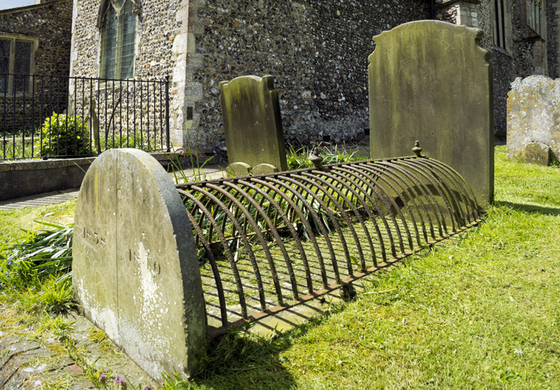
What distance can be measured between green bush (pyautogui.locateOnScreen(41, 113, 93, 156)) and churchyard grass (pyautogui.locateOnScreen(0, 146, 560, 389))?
4.61m

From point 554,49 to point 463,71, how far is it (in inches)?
793

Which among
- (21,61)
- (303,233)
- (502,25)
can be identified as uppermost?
(502,25)

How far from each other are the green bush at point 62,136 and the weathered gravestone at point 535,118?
26.4 ft

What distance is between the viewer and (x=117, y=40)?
10.4 metres

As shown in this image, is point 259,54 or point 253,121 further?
point 259,54

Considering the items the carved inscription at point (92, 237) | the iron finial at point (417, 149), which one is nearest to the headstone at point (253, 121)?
→ the iron finial at point (417, 149)

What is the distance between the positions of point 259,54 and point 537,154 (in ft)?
20.2

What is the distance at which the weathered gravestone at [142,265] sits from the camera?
67.1 inches

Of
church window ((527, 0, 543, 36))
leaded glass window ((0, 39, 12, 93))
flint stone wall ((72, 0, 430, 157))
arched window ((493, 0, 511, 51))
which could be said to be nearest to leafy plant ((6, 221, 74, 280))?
flint stone wall ((72, 0, 430, 157))

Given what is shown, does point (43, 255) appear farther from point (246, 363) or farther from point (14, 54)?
point (14, 54)

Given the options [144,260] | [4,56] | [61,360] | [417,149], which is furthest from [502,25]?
[61,360]

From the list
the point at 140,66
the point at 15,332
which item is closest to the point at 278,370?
the point at 15,332

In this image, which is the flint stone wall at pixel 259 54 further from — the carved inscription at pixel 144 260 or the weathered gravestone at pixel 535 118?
the carved inscription at pixel 144 260

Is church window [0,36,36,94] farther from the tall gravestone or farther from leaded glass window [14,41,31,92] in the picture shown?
the tall gravestone
